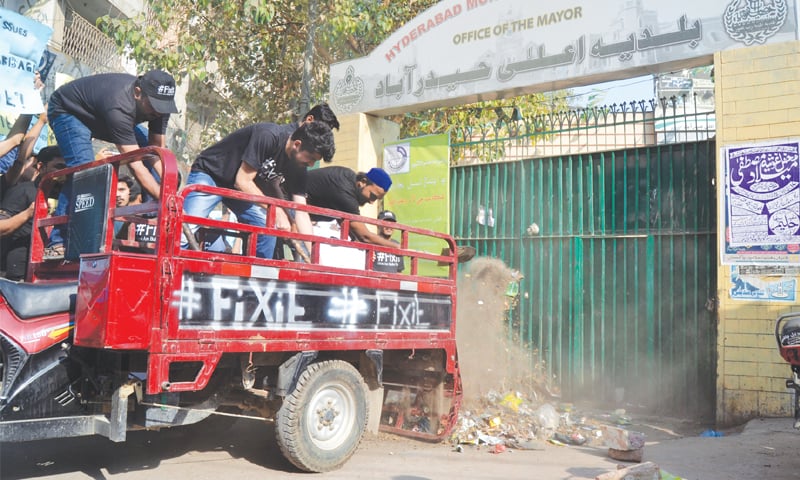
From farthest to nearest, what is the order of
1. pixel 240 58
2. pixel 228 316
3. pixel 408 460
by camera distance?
1. pixel 240 58
2. pixel 408 460
3. pixel 228 316

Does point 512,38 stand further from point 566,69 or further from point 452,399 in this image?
point 452,399

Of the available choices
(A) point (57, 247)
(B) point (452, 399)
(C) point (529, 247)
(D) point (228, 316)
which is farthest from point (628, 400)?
(A) point (57, 247)

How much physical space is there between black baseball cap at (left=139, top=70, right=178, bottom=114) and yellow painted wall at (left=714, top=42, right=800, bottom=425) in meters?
5.26

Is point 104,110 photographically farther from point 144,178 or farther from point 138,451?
point 138,451

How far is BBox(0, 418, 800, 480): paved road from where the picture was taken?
4.07 meters

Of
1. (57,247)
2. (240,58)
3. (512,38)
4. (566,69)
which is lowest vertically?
(57,247)

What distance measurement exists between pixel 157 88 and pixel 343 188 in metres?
2.20

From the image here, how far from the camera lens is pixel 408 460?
4.67 m

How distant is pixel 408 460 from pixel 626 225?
4.15m

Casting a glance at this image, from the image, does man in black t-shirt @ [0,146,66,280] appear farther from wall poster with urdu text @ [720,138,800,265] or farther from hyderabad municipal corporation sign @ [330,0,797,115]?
wall poster with urdu text @ [720,138,800,265]

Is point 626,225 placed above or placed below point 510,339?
above

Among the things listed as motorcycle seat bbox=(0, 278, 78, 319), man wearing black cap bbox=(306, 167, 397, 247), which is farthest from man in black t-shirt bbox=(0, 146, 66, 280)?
man wearing black cap bbox=(306, 167, 397, 247)

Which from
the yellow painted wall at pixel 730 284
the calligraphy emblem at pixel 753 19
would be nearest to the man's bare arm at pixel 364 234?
the yellow painted wall at pixel 730 284

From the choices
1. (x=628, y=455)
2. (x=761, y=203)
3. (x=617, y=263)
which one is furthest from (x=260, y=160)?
(x=761, y=203)
